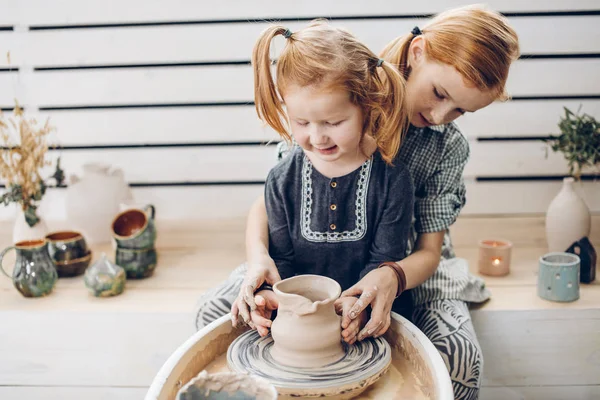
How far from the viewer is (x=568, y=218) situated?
2289 mm

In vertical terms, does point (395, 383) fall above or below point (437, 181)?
below

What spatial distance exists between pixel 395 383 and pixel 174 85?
A: 183 cm

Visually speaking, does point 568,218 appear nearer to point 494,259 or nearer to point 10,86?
point 494,259

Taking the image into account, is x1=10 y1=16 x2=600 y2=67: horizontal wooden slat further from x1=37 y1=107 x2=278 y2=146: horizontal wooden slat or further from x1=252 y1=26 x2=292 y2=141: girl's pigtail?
x1=252 y1=26 x2=292 y2=141: girl's pigtail

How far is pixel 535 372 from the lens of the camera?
78.8 inches

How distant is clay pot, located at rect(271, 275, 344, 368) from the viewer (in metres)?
1.23

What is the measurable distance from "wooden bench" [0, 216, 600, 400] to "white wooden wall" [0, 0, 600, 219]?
77 cm

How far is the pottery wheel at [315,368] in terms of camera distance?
1.19 meters

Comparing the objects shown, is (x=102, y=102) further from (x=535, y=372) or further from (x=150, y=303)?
(x=535, y=372)

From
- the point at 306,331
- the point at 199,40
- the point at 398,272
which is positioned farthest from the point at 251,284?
the point at 199,40

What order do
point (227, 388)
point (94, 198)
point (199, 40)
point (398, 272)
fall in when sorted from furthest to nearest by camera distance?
point (199, 40), point (94, 198), point (398, 272), point (227, 388)

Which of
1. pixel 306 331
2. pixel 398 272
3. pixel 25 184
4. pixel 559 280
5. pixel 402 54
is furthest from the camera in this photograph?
pixel 25 184

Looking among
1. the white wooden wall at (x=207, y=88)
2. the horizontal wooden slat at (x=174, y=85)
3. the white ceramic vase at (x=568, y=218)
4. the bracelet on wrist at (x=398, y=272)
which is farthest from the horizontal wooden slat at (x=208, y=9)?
the bracelet on wrist at (x=398, y=272)

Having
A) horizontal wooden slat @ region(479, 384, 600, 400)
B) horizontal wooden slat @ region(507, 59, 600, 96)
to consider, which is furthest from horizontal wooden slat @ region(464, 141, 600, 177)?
horizontal wooden slat @ region(479, 384, 600, 400)
